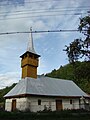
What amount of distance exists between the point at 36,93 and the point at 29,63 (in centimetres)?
634

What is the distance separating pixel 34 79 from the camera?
36.0 m

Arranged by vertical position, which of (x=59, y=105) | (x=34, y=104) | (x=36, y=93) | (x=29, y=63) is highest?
(x=29, y=63)

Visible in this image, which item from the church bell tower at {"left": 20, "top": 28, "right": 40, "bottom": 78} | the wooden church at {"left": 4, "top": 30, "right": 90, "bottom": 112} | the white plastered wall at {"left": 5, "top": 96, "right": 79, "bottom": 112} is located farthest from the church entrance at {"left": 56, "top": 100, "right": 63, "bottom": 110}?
the church bell tower at {"left": 20, "top": 28, "right": 40, "bottom": 78}

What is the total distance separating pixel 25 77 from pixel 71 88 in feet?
32.9

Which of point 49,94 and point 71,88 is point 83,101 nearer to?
point 71,88

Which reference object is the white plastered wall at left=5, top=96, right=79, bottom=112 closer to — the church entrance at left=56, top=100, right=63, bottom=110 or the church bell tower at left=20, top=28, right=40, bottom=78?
the church entrance at left=56, top=100, right=63, bottom=110

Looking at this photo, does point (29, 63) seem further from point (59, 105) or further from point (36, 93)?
point (59, 105)

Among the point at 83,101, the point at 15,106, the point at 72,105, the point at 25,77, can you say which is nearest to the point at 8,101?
the point at 15,106

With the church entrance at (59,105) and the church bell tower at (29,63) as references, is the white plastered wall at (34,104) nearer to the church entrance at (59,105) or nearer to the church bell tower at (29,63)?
the church entrance at (59,105)

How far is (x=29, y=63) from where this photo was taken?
1446 inches

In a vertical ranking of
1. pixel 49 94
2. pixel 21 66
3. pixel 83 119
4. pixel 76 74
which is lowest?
pixel 83 119

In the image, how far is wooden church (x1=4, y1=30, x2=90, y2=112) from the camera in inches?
1264

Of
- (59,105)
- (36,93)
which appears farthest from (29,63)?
(59,105)

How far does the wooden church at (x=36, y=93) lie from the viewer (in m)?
32.1
